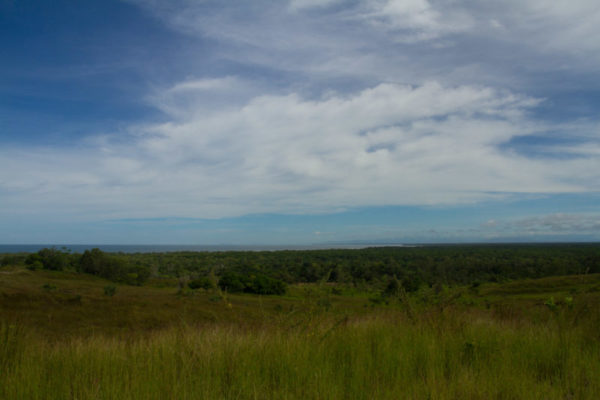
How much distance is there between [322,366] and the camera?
3.23 meters

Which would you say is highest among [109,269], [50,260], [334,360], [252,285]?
[334,360]

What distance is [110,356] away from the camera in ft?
11.8

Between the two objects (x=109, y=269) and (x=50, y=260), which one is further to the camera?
(x=109, y=269)

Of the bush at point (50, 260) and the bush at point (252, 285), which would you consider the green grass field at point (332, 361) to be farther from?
the bush at point (50, 260)

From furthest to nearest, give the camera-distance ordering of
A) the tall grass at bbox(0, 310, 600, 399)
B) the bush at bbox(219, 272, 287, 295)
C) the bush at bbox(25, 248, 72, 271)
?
1. the bush at bbox(219, 272, 287, 295)
2. the bush at bbox(25, 248, 72, 271)
3. the tall grass at bbox(0, 310, 600, 399)

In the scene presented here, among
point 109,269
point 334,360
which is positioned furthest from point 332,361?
point 109,269

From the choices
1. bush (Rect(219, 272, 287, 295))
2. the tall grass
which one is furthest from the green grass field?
bush (Rect(219, 272, 287, 295))

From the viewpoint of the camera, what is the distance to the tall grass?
8.92 feet

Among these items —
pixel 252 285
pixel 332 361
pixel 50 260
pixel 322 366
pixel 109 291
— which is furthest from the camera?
pixel 252 285

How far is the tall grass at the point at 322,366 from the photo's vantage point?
8.92 feet

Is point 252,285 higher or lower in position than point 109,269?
lower

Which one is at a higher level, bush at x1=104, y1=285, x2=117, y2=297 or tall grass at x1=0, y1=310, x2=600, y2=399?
tall grass at x1=0, y1=310, x2=600, y2=399

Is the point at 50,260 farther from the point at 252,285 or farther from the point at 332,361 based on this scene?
the point at 332,361

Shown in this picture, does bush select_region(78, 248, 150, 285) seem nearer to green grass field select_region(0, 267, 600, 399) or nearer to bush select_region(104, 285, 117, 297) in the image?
bush select_region(104, 285, 117, 297)
